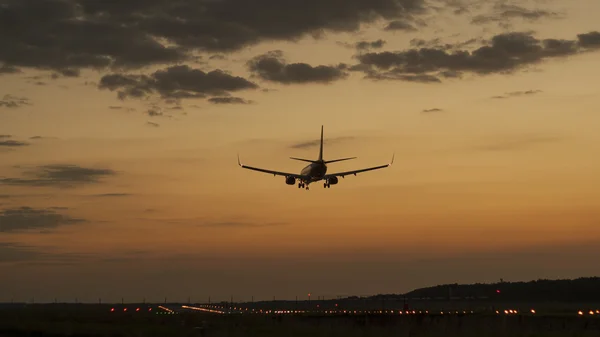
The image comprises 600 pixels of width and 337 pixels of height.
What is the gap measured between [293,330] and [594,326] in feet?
108

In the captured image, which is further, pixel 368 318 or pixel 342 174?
pixel 342 174

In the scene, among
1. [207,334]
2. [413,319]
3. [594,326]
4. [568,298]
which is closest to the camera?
[207,334]

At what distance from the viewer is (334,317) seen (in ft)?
377

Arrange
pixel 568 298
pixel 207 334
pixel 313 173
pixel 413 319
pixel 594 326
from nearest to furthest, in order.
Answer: pixel 207 334, pixel 594 326, pixel 413 319, pixel 313 173, pixel 568 298

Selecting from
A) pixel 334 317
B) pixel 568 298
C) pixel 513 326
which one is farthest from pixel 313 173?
pixel 568 298

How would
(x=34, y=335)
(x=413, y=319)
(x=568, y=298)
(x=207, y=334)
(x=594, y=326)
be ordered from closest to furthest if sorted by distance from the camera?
(x=207, y=334)
(x=34, y=335)
(x=594, y=326)
(x=413, y=319)
(x=568, y=298)

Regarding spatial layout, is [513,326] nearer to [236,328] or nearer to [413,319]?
[413,319]

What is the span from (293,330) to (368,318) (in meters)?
27.8

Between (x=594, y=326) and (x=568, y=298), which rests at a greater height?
(x=568, y=298)

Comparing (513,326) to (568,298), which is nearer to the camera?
(513,326)

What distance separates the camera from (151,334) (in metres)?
76.9

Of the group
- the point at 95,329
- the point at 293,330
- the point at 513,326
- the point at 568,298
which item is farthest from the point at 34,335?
the point at 568,298

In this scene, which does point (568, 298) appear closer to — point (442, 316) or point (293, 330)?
point (442, 316)

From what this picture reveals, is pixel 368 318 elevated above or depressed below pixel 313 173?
below
